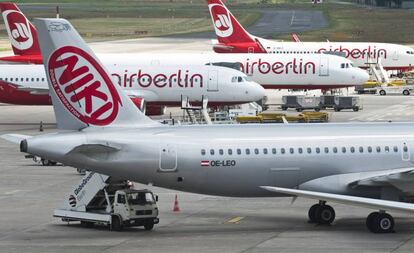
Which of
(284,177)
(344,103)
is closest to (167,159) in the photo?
(284,177)

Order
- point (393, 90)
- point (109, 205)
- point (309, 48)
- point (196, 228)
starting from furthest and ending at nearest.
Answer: point (309, 48) < point (393, 90) < point (196, 228) < point (109, 205)

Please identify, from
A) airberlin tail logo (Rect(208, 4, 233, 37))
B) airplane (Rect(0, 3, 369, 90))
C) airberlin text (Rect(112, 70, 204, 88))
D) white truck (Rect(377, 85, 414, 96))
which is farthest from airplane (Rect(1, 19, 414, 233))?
airberlin tail logo (Rect(208, 4, 233, 37))

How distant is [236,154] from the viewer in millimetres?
41750

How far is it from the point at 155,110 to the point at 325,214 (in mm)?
41884

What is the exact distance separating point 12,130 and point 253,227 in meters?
→ 40.5

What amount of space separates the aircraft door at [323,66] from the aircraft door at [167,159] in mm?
54876

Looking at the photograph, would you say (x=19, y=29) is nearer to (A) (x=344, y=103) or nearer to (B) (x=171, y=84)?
(B) (x=171, y=84)

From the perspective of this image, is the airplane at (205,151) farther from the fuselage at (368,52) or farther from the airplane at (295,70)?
the fuselage at (368,52)

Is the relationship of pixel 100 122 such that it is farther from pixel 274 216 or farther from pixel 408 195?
pixel 408 195

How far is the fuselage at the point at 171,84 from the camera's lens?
269 feet

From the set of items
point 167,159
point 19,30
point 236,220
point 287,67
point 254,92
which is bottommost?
point 236,220

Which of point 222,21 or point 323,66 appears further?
point 222,21

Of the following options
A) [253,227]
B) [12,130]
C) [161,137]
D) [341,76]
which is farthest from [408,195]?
[341,76]

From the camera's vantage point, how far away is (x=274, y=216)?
4509 centimetres
